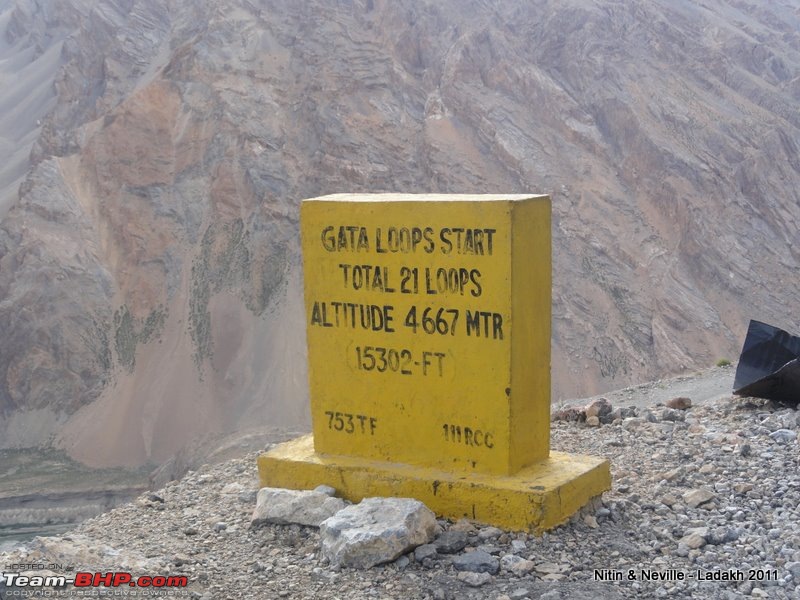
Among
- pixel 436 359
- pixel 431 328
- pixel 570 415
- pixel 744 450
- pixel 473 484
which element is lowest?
pixel 570 415

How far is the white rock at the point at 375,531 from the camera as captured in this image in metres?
5.65

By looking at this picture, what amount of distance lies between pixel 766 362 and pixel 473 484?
15.5 feet

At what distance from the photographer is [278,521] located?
6.40 metres

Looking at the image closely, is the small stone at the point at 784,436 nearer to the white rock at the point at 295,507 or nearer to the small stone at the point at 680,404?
the small stone at the point at 680,404

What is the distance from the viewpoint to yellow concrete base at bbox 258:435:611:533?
5949 mm

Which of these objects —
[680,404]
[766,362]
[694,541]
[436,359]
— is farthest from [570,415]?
[694,541]

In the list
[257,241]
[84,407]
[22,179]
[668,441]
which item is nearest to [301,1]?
[257,241]

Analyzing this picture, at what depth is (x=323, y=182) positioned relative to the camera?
32.5 m

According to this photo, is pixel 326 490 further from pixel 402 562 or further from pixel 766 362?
pixel 766 362

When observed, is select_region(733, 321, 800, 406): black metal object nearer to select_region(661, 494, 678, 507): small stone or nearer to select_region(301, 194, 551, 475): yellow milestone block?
select_region(661, 494, 678, 507): small stone

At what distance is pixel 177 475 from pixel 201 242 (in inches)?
395

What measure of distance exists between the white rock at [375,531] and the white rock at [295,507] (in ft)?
1.11

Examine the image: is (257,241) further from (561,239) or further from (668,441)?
(668,441)

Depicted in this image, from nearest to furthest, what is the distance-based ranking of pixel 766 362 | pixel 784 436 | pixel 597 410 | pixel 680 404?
1. pixel 784 436
2. pixel 597 410
3. pixel 766 362
4. pixel 680 404
